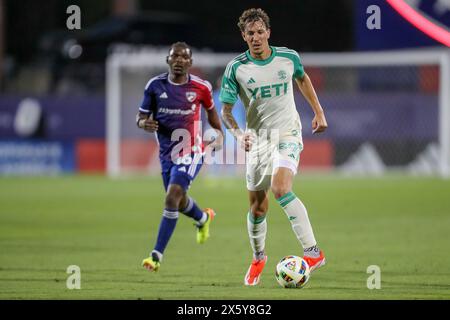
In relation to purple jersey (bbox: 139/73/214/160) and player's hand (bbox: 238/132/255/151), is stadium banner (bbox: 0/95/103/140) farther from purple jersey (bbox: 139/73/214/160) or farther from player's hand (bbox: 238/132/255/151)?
player's hand (bbox: 238/132/255/151)

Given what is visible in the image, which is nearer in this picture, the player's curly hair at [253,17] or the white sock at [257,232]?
the player's curly hair at [253,17]

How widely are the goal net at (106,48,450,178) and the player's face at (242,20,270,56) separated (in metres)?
14.8

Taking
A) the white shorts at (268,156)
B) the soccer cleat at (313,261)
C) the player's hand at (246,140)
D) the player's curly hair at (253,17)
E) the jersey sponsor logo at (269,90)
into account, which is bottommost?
the soccer cleat at (313,261)

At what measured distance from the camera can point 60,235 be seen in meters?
13.8

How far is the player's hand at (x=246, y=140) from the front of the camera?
897cm

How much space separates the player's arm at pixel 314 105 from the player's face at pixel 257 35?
54 centimetres

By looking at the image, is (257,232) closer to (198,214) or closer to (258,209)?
(258,209)

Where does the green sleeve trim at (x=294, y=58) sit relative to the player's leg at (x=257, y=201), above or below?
above

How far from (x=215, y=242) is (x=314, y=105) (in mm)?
4193

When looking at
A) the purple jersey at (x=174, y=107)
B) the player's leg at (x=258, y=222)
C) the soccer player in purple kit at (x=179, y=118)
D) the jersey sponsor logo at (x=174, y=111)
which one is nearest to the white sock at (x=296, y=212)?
the player's leg at (x=258, y=222)

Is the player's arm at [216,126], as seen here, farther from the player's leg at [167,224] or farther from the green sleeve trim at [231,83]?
the green sleeve trim at [231,83]

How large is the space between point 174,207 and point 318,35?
27384mm

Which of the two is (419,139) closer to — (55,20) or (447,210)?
(447,210)
